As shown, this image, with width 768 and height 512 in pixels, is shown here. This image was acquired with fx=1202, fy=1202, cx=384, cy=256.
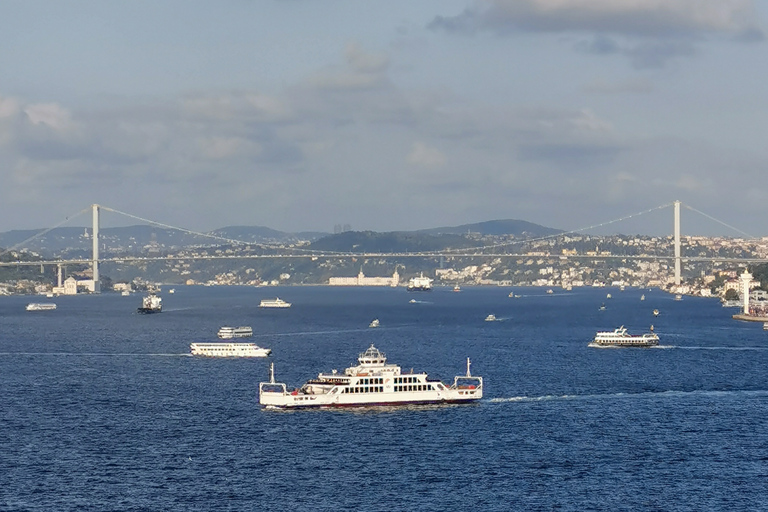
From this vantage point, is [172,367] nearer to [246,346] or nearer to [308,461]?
[246,346]

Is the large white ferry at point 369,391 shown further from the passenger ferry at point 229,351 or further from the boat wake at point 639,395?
the passenger ferry at point 229,351

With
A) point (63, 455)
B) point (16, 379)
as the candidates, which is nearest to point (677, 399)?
point (63, 455)

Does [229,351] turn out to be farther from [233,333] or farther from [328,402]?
[328,402]

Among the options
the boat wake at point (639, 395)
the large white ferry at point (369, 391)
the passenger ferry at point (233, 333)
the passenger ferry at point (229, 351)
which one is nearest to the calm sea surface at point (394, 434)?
the boat wake at point (639, 395)

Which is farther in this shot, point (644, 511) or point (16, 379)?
point (16, 379)

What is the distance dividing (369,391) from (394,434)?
6847 mm

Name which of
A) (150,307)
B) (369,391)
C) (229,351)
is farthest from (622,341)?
(150,307)

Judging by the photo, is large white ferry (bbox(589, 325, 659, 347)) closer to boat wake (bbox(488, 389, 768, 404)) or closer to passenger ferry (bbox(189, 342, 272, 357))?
passenger ferry (bbox(189, 342, 272, 357))

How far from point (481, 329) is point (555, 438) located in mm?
58787

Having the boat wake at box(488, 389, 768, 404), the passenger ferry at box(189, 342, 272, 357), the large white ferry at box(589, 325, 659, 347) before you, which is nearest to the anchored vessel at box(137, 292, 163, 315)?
the passenger ferry at box(189, 342, 272, 357)

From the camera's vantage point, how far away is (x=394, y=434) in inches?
1762

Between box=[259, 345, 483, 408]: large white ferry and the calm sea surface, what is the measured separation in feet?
2.46

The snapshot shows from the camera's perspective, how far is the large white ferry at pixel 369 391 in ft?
166

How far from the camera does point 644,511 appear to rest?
33688 millimetres
